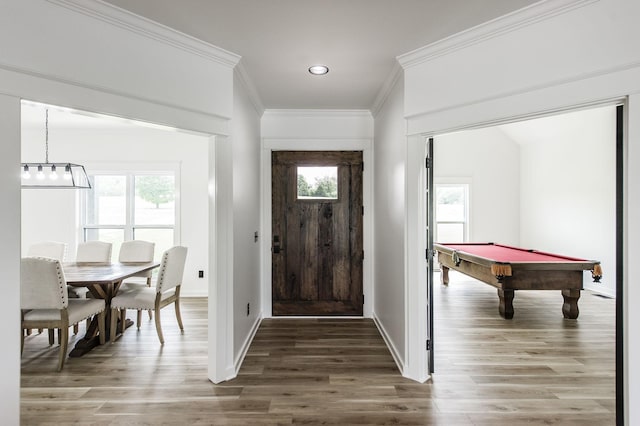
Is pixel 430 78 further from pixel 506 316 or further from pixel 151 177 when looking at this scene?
pixel 151 177

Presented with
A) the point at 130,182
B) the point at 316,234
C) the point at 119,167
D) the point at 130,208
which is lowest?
the point at 316,234

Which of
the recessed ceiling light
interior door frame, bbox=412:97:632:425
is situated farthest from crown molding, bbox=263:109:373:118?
interior door frame, bbox=412:97:632:425

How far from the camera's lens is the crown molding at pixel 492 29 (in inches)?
74.2

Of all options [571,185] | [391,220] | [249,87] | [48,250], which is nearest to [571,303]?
[391,220]

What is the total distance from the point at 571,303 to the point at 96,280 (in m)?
5.32

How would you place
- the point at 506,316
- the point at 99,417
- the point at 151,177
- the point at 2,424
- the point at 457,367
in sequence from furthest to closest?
the point at 151,177 < the point at 506,316 < the point at 457,367 < the point at 99,417 < the point at 2,424

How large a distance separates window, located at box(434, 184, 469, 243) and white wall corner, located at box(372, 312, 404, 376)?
158 inches

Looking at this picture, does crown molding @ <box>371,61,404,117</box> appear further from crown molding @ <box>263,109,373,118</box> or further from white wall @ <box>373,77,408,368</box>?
crown molding @ <box>263,109,373,118</box>

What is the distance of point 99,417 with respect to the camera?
2.20m

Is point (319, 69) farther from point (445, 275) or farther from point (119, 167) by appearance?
point (445, 275)

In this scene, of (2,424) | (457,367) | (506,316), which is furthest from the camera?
(506,316)

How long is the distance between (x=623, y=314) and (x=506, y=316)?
2.59 meters

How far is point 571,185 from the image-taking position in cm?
619

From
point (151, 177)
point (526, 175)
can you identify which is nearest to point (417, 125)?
point (151, 177)
